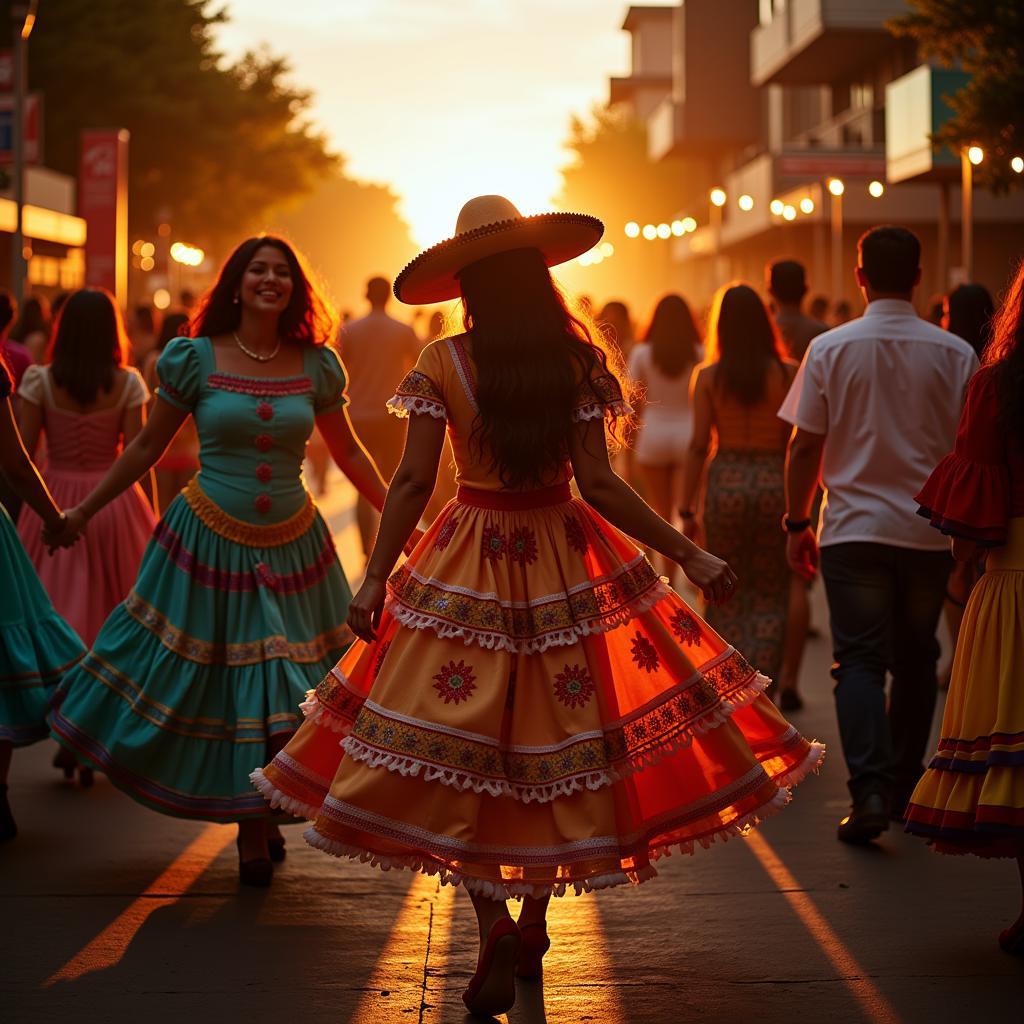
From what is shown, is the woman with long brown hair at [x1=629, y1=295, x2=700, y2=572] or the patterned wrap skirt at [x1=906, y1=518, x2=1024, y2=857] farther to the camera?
the woman with long brown hair at [x1=629, y1=295, x2=700, y2=572]

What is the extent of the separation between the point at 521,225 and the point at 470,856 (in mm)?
1550

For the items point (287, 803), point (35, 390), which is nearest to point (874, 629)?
point (287, 803)

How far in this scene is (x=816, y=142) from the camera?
1784 inches

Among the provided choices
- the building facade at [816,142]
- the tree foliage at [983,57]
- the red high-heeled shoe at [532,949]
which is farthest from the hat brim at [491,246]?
the building facade at [816,142]

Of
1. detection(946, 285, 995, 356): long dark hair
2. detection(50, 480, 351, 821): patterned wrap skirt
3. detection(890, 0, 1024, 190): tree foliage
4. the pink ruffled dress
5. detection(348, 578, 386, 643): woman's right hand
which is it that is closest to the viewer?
detection(348, 578, 386, 643): woman's right hand

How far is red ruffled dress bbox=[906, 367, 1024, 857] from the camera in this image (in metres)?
4.98

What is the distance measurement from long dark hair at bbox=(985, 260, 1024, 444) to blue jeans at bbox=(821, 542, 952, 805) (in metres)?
1.51

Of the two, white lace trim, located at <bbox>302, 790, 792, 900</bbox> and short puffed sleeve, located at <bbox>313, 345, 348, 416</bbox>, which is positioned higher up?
short puffed sleeve, located at <bbox>313, 345, 348, 416</bbox>

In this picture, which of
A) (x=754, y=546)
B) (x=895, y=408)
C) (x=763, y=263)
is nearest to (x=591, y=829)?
(x=895, y=408)

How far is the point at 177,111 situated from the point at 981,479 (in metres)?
44.0

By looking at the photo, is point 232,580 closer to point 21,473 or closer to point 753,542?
point 21,473

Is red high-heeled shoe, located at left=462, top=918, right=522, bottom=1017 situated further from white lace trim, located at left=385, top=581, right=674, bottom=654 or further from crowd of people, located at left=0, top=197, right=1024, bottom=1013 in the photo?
white lace trim, located at left=385, top=581, right=674, bottom=654

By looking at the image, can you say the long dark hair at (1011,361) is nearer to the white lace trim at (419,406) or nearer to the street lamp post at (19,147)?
the white lace trim at (419,406)

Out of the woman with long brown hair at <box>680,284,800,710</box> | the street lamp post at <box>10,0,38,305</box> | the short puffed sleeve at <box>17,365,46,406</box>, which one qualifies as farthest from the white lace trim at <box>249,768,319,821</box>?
the street lamp post at <box>10,0,38,305</box>
